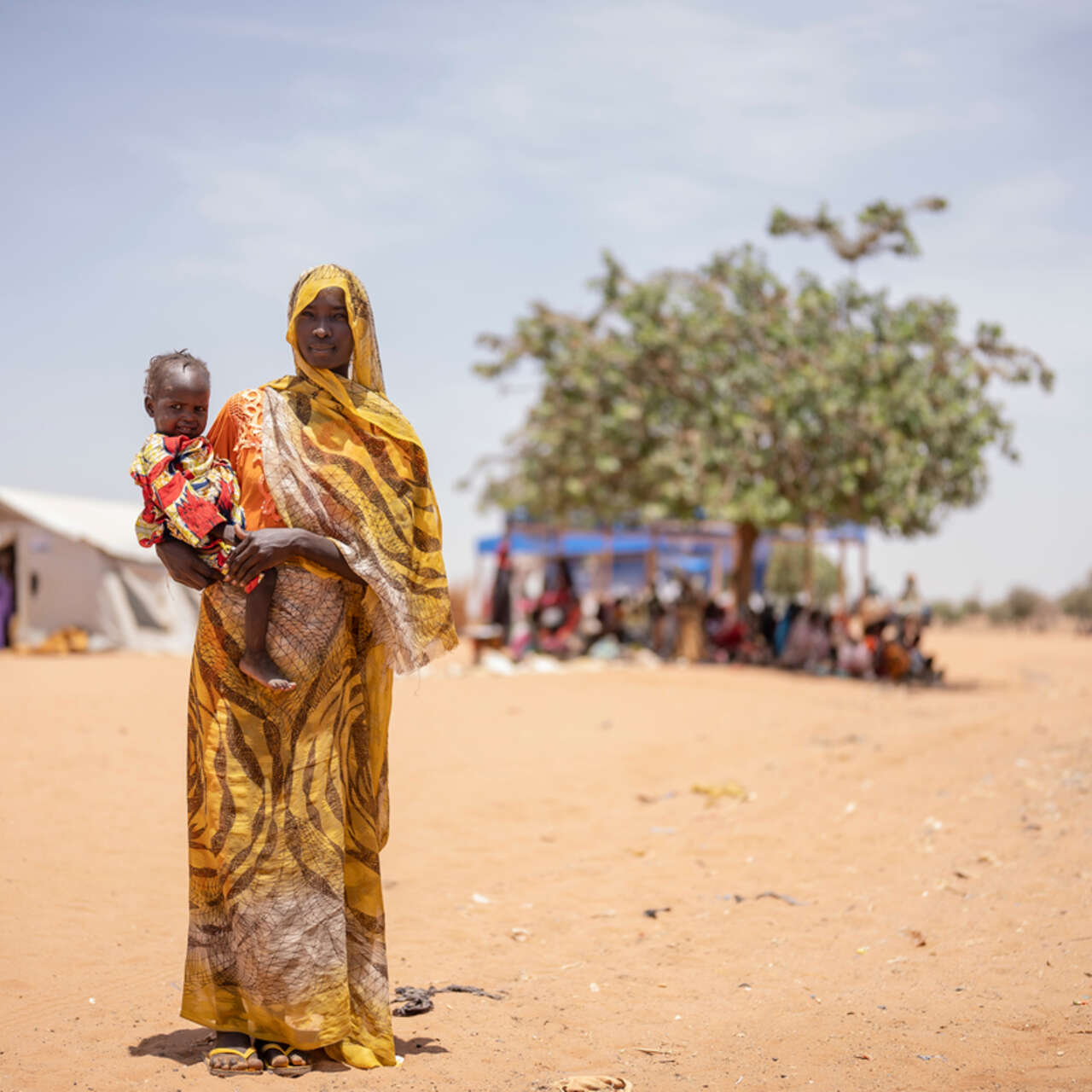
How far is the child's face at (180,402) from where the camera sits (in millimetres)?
3227

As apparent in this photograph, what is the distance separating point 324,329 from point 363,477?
1.41 ft

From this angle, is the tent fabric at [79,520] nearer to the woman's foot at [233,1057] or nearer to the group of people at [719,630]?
the group of people at [719,630]

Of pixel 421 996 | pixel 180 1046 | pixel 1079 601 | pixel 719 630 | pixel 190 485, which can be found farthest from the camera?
pixel 1079 601

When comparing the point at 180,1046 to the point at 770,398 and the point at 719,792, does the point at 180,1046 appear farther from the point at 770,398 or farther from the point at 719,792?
the point at 770,398

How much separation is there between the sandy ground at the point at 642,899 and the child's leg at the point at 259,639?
3.55 feet

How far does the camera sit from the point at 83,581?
59.6 ft

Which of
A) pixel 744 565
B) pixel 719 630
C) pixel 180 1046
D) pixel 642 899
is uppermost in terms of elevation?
pixel 744 565

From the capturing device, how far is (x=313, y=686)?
345cm

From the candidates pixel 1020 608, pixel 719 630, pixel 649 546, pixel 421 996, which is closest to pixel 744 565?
pixel 719 630

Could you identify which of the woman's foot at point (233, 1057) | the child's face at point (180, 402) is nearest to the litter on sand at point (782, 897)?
the woman's foot at point (233, 1057)

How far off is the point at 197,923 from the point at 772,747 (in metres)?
7.12

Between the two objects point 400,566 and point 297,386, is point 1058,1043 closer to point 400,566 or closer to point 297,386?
point 400,566

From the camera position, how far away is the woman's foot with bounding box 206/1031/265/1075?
331 cm

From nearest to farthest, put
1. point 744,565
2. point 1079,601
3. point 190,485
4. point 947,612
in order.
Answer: point 190,485 < point 744,565 < point 1079,601 < point 947,612
